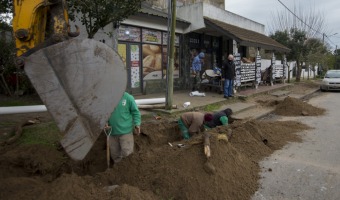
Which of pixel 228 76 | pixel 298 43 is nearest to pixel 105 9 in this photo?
pixel 228 76

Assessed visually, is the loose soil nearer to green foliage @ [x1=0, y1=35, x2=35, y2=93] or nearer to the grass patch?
the grass patch

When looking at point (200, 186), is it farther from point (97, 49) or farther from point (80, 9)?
point (80, 9)

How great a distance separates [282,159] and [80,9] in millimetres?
6654

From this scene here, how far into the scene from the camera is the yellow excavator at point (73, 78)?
3586 mm

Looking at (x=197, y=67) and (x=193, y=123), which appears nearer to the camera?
(x=193, y=123)

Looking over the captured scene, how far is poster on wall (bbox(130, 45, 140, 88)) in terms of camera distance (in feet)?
47.2

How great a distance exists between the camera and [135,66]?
574 inches

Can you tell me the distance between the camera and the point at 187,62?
18.3m

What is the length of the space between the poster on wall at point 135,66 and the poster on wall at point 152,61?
0.49m

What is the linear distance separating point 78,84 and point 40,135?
154 inches

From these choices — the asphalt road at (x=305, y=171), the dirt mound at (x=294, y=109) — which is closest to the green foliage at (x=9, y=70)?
the asphalt road at (x=305, y=171)

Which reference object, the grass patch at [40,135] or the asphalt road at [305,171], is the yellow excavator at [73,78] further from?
the grass patch at [40,135]

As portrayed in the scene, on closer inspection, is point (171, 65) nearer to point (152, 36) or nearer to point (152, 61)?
point (152, 61)

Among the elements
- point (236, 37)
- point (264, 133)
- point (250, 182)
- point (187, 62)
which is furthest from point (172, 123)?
point (187, 62)
